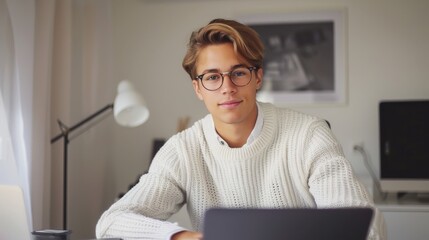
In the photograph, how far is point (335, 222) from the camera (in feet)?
3.23

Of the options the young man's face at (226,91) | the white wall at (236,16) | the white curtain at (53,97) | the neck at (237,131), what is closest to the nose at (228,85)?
the young man's face at (226,91)

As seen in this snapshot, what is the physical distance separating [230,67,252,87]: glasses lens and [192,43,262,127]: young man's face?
1 cm

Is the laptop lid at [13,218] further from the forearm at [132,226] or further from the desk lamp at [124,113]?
the desk lamp at [124,113]

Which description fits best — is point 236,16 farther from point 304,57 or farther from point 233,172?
point 233,172

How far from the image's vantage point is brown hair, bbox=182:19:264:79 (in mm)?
1475

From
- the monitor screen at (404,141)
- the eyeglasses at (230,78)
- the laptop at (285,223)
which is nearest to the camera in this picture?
the laptop at (285,223)

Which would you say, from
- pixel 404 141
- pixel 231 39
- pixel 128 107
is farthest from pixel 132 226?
pixel 404 141

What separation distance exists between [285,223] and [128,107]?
2109mm

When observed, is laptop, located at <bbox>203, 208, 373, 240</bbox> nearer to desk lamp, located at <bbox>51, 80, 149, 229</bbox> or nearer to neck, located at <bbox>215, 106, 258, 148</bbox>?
neck, located at <bbox>215, 106, 258, 148</bbox>

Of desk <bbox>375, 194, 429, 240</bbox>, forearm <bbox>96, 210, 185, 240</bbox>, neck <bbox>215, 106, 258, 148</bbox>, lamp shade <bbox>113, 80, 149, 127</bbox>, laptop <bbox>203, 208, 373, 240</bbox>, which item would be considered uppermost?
lamp shade <bbox>113, 80, 149, 127</bbox>

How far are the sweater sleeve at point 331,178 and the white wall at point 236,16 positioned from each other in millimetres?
2002

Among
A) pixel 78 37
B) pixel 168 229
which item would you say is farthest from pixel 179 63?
pixel 168 229

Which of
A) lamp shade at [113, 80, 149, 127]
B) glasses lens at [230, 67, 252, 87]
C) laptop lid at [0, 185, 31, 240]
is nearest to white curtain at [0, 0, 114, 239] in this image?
lamp shade at [113, 80, 149, 127]

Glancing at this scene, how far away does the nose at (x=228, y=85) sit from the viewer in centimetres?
147
